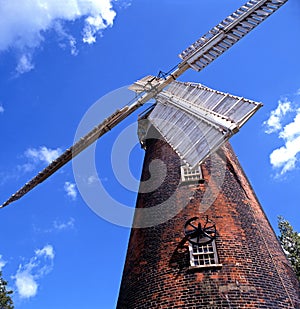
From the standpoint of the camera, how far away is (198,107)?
11.2m

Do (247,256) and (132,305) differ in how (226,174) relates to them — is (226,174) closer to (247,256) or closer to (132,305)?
(247,256)

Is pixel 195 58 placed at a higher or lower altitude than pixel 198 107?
higher

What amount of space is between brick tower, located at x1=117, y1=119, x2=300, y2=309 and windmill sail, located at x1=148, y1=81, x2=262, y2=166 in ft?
4.47

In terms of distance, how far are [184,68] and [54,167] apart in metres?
7.25

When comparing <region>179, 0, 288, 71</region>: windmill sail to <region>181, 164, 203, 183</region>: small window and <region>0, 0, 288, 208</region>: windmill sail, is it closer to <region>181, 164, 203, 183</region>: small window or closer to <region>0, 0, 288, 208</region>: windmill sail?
<region>0, 0, 288, 208</region>: windmill sail

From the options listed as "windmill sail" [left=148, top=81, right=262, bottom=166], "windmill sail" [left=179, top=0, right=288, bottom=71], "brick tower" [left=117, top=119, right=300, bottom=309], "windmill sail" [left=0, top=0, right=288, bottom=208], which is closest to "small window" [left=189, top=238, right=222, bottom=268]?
"brick tower" [left=117, top=119, right=300, bottom=309]

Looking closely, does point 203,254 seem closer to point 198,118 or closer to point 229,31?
point 198,118

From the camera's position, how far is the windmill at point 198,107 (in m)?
8.95

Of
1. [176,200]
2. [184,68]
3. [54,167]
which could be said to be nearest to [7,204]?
[54,167]

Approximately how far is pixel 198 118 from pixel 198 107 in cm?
115

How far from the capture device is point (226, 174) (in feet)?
35.9

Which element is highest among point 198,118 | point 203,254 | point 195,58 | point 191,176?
point 195,58

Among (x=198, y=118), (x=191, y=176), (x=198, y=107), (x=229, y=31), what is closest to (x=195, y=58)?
(x=229, y=31)

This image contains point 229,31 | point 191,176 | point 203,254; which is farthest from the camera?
point 229,31
